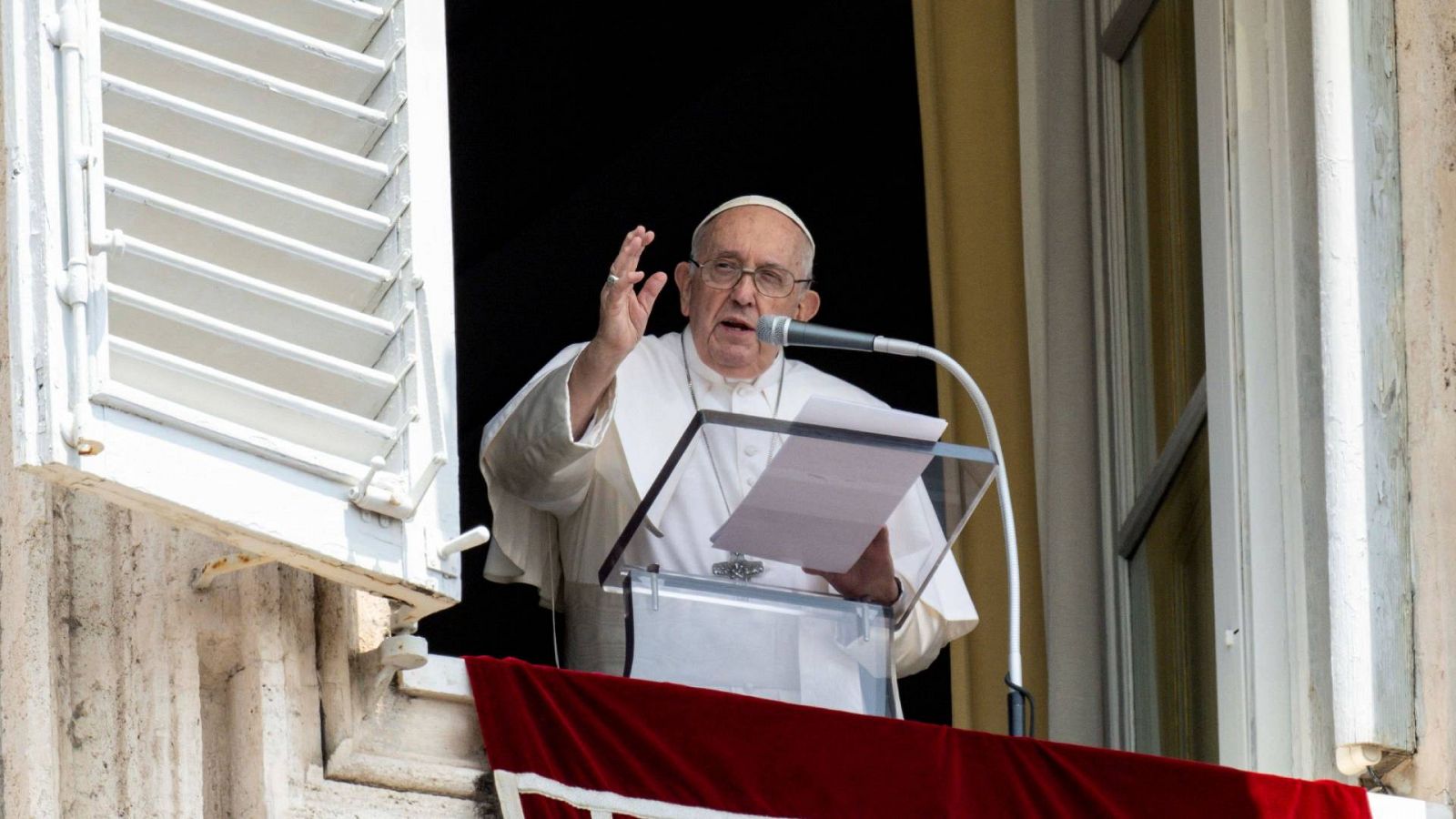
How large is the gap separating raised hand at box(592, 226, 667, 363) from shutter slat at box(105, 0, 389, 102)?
1.79 feet

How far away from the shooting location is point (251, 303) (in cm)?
387

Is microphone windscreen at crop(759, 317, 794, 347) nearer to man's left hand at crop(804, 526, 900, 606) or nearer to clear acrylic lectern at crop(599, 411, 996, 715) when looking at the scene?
clear acrylic lectern at crop(599, 411, 996, 715)

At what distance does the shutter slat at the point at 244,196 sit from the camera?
12.6 feet

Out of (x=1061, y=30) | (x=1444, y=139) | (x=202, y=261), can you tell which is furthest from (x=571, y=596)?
(x=1061, y=30)

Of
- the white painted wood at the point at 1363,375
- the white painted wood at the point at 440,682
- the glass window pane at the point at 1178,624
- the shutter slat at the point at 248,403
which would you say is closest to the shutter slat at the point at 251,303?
the shutter slat at the point at 248,403

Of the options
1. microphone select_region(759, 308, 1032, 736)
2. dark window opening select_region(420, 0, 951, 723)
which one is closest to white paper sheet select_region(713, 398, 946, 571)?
microphone select_region(759, 308, 1032, 736)

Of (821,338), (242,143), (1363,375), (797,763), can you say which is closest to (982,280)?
(1363,375)

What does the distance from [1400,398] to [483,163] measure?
11.2ft

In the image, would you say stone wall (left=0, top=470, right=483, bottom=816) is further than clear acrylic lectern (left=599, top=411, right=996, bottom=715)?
No

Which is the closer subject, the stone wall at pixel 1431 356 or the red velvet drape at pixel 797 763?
the red velvet drape at pixel 797 763

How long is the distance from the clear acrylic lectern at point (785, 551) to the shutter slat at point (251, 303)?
1.62ft

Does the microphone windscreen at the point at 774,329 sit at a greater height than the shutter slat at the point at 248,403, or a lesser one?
greater

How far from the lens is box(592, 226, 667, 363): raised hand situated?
446 centimetres

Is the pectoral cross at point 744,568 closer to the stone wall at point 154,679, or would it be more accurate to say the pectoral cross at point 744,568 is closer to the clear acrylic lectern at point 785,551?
the clear acrylic lectern at point 785,551
